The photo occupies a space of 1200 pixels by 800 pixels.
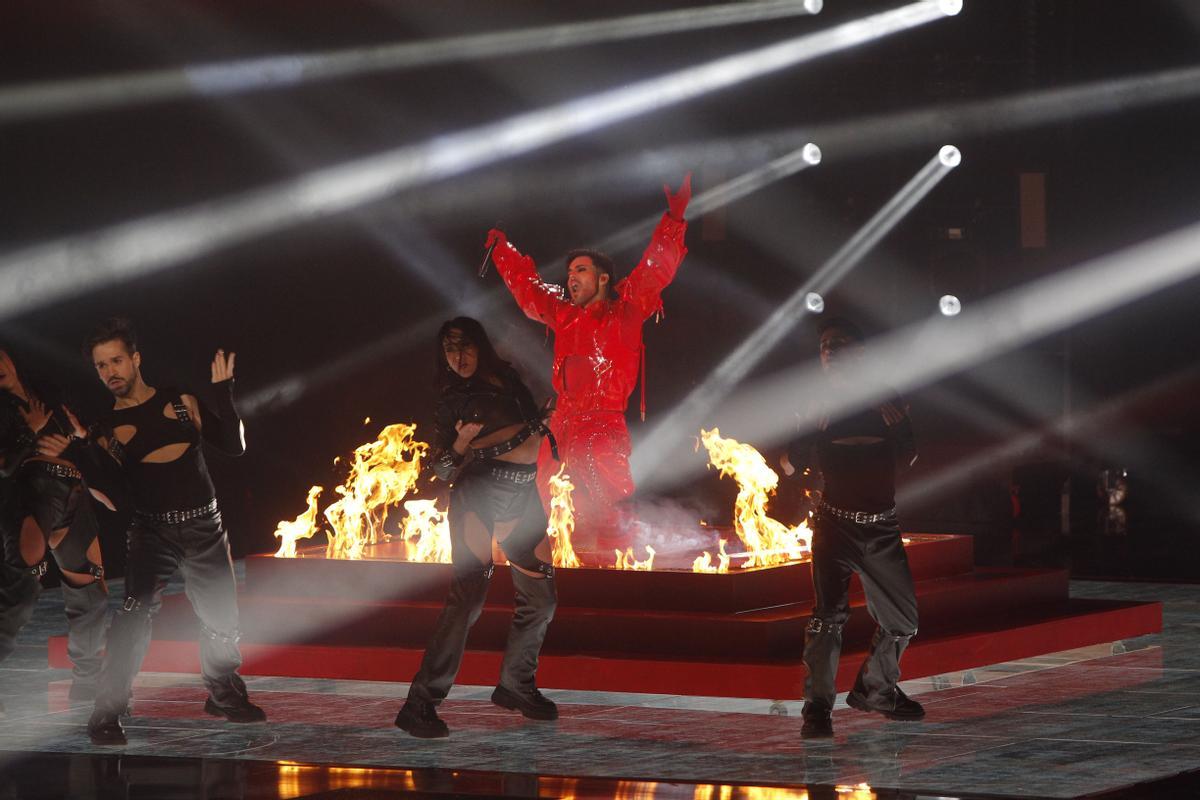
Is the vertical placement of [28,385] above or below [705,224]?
below

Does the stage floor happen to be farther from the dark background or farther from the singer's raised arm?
the dark background

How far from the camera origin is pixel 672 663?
294 inches

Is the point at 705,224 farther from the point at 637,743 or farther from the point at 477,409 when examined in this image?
the point at 637,743

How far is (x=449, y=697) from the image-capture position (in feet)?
25.8

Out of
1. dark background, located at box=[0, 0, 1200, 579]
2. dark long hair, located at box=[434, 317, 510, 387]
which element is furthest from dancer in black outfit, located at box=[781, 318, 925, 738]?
dark background, located at box=[0, 0, 1200, 579]

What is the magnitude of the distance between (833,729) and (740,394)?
9147mm

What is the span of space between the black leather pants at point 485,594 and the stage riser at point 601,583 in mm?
753

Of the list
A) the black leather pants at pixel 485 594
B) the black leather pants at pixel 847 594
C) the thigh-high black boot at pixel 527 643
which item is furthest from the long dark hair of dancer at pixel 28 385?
the black leather pants at pixel 847 594

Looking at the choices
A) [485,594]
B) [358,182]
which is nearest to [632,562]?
[485,594]

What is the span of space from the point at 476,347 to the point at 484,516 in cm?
67

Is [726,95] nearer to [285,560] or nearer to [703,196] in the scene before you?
[703,196]

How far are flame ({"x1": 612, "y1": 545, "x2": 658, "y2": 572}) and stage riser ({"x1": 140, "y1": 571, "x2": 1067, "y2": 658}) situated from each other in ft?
0.88

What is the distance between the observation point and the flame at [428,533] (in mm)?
8859

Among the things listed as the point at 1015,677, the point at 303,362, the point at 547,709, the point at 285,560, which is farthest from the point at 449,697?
the point at 303,362
